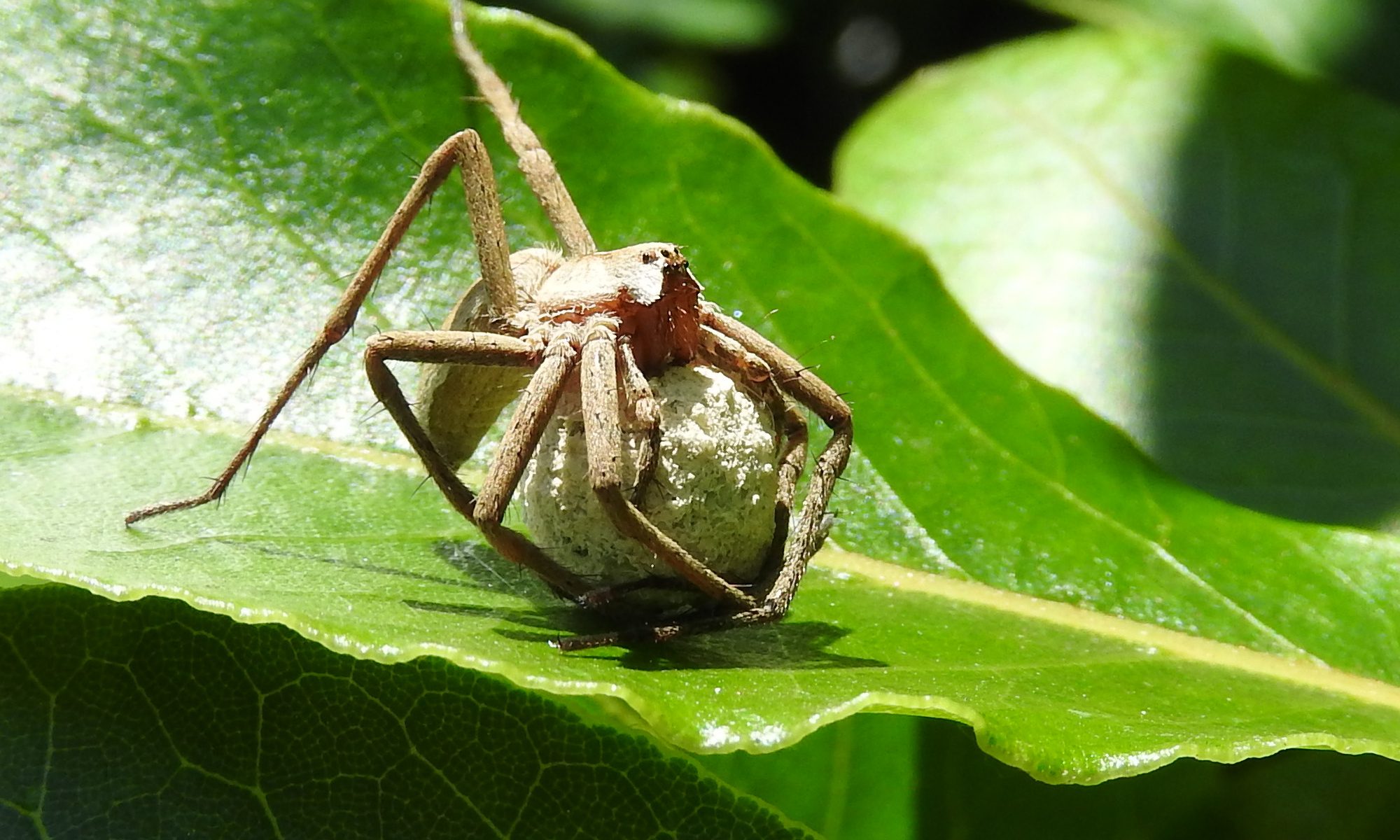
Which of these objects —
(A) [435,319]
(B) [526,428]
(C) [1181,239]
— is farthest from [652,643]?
(C) [1181,239]

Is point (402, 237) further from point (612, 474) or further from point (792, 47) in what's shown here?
point (792, 47)

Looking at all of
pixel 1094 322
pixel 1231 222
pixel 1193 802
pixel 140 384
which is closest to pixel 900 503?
pixel 1193 802

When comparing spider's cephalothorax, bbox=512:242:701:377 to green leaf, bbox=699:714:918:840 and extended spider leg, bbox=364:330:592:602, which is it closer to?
extended spider leg, bbox=364:330:592:602

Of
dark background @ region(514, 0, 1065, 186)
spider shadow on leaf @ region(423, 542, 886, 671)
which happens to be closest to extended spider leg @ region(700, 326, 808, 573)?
spider shadow on leaf @ region(423, 542, 886, 671)

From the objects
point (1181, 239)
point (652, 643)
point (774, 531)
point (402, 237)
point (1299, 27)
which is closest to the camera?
point (652, 643)

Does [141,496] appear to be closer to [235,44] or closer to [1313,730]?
[235,44]
